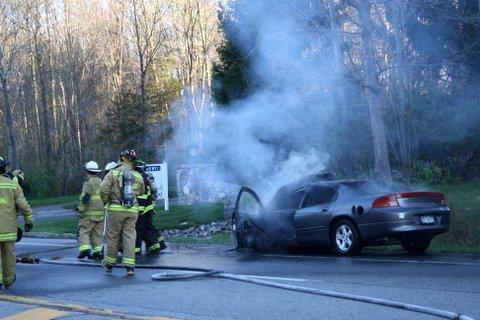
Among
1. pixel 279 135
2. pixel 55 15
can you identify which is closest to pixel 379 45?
pixel 279 135

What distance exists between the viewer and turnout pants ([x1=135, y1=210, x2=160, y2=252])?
1349 centimetres

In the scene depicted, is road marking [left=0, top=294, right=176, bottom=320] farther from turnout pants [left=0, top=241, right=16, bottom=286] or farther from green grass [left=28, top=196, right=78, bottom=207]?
green grass [left=28, top=196, right=78, bottom=207]

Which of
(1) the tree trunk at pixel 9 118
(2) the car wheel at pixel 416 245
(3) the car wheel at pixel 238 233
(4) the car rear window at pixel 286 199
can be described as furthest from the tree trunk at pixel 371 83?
(1) the tree trunk at pixel 9 118

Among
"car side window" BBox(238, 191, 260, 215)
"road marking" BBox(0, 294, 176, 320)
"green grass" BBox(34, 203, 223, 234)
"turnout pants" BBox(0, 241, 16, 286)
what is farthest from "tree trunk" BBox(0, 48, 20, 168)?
"road marking" BBox(0, 294, 176, 320)

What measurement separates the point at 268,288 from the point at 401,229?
368 cm

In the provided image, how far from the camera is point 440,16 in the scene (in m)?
19.5

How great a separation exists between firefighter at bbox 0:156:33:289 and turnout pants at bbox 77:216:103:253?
3.43m

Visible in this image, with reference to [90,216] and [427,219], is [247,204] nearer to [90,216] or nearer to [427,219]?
[90,216]

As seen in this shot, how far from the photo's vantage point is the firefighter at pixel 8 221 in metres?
9.35

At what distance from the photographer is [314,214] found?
42.3ft

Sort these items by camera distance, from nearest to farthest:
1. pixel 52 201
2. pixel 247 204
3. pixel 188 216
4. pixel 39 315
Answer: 1. pixel 39 315
2. pixel 247 204
3. pixel 188 216
4. pixel 52 201

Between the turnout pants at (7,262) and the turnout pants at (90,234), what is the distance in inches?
140

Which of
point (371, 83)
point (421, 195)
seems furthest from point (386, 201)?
point (371, 83)

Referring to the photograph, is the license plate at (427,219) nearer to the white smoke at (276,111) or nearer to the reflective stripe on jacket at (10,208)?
the white smoke at (276,111)
